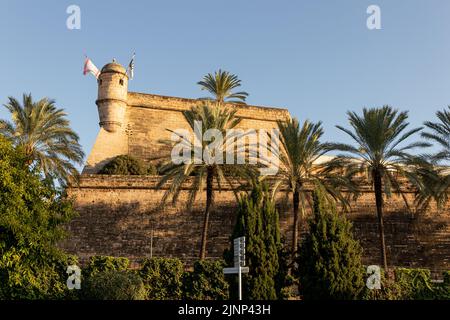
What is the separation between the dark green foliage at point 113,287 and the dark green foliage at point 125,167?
1340 centimetres

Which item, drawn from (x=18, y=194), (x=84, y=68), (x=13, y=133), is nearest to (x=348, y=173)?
(x=18, y=194)

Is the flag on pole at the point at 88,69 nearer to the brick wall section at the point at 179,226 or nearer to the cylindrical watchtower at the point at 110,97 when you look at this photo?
the cylindrical watchtower at the point at 110,97

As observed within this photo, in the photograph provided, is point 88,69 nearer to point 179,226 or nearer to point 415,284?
point 179,226

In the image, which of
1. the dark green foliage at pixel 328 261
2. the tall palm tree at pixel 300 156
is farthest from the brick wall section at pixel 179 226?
the dark green foliage at pixel 328 261

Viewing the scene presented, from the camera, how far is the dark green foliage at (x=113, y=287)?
17797 millimetres

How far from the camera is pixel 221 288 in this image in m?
19.9

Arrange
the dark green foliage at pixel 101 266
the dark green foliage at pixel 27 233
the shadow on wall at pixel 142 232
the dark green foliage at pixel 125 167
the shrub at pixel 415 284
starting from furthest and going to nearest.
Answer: the dark green foliage at pixel 125 167 < the shadow on wall at pixel 142 232 < the shrub at pixel 415 284 < the dark green foliage at pixel 101 266 < the dark green foliage at pixel 27 233

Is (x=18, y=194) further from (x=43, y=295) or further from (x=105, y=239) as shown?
(x=105, y=239)

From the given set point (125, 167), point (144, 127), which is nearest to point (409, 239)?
point (125, 167)

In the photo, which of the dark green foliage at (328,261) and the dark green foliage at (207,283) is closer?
the dark green foliage at (328,261)

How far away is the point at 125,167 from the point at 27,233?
46.5ft

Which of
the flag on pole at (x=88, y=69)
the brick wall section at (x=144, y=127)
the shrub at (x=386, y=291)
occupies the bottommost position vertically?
the shrub at (x=386, y=291)

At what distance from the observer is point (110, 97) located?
114ft

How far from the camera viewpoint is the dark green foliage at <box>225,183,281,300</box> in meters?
17.9
